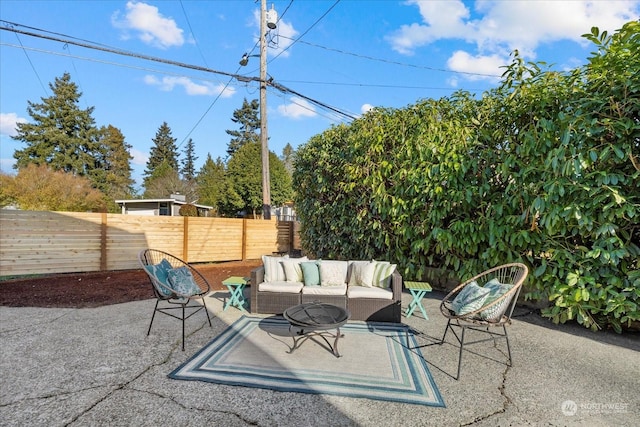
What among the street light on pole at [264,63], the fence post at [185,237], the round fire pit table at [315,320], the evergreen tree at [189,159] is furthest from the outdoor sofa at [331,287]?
the evergreen tree at [189,159]

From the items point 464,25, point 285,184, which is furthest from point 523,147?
point 285,184

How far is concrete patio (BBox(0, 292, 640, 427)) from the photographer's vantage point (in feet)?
6.38

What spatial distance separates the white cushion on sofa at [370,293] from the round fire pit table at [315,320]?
648mm

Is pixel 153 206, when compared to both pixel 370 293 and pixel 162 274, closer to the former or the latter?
pixel 162 274

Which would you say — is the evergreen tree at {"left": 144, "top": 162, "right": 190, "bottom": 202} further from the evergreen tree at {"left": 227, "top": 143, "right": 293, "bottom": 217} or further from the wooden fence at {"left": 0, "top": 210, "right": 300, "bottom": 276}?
the wooden fence at {"left": 0, "top": 210, "right": 300, "bottom": 276}

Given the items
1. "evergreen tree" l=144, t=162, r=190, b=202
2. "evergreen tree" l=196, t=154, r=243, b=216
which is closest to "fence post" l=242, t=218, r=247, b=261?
"evergreen tree" l=196, t=154, r=243, b=216

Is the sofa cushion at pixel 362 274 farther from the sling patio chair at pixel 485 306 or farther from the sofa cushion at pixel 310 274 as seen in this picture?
the sling patio chair at pixel 485 306

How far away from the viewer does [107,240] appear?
7074 millimetres

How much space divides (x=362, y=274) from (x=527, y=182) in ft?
7.87

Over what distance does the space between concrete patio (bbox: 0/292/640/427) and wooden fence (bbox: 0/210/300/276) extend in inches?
133

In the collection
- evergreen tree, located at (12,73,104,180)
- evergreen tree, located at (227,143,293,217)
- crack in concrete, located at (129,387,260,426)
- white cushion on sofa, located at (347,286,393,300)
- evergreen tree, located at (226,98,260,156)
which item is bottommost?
crack in concrete, located at (129,387,260,426)

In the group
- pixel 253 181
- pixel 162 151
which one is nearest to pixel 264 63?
pixel 253 181

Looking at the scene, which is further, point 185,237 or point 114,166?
point 114,166

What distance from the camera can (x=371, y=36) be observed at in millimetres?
8453
